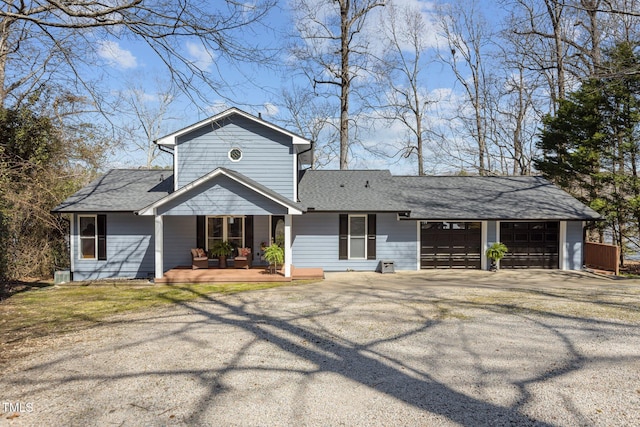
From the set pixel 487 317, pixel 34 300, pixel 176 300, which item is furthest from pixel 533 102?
pixel 34 300

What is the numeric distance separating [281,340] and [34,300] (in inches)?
313

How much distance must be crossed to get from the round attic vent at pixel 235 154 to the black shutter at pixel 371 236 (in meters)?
5.46

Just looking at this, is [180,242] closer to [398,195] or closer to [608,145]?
[398,195]

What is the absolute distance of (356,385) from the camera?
4.88 metres

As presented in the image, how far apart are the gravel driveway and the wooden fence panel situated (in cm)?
703

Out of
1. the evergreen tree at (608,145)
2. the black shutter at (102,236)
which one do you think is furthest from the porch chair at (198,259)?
the evergreen tree at (608,145)

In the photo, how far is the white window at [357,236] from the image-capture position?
15.6 m

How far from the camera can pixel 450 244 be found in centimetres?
1611

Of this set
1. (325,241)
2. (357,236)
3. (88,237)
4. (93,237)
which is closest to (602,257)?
(357,236)

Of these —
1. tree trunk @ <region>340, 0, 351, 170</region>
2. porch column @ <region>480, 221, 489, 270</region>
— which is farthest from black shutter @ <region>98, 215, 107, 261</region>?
porch column @ <region>480, 221, 489, 270</region>

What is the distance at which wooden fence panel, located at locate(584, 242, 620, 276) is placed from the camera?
15.2 m

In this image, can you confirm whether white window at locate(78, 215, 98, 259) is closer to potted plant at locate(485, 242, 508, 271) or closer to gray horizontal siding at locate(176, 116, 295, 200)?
gray horizontal siding at locate(176, 116, 295, 200)

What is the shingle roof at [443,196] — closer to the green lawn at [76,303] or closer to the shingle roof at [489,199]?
the shingle roof at [489,199]

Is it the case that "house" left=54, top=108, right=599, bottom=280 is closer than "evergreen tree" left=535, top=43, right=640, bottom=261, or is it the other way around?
"house" left=54, top=108, right=599, bottom=280
